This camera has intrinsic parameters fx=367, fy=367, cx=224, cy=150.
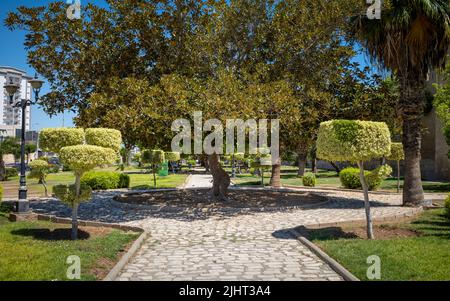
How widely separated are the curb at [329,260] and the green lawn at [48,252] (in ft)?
13.8

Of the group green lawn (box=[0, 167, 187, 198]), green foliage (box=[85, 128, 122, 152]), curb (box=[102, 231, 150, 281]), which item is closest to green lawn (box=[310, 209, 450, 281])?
curb (box=[102, 231, 150, 281])

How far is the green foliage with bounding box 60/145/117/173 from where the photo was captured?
8477 millimetres

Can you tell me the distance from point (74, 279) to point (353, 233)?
276 inches

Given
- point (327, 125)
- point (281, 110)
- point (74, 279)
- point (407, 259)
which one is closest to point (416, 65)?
point (281, 110)

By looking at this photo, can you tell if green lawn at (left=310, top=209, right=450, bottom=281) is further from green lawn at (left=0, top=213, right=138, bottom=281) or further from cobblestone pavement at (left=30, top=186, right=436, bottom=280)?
green lawn at (left=0, top=213, right=138, bottom=281)

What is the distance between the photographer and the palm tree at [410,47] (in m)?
13.7

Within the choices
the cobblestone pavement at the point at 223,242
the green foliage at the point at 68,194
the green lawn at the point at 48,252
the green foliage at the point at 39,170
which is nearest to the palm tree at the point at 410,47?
the cobblestone pavement at the point at 223,242

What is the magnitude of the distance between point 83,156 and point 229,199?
989 centimetres

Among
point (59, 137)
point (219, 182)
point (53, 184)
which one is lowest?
point (53, 184)

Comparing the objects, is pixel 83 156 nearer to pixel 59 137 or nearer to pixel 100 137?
pixel 100 137

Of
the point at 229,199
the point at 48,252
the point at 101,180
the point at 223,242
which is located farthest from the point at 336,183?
the point at 48,252

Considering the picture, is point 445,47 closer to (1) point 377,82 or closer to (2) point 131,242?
(1) point 377,82

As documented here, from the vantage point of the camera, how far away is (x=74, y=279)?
6.00 meters

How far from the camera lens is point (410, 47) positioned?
46.6 feet
